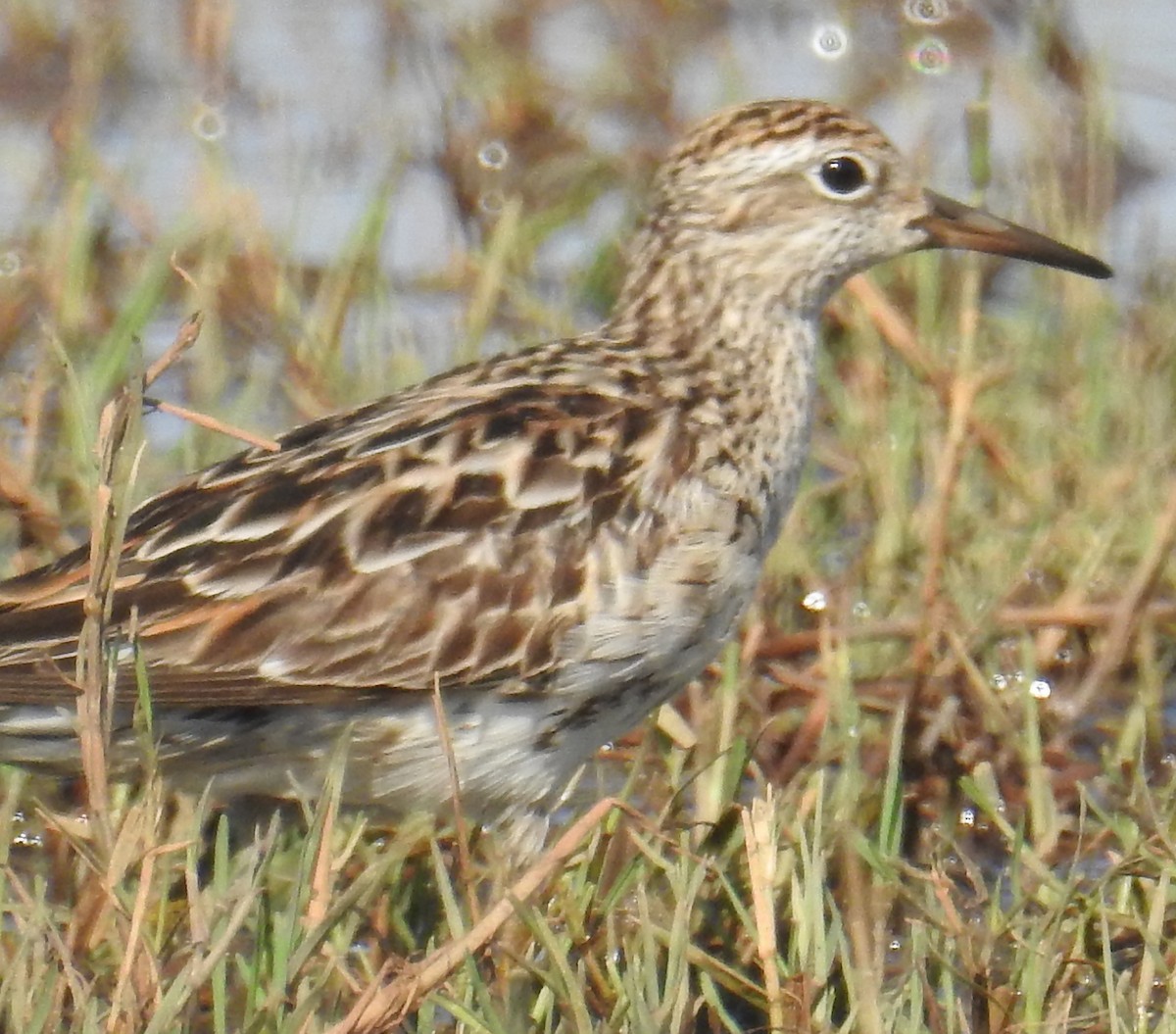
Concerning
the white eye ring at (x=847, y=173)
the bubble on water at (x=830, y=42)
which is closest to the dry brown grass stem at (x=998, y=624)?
the white eye ring at (x=847, y=173)

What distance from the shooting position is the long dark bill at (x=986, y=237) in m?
5.84

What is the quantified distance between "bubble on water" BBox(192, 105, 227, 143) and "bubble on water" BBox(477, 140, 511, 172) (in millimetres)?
896

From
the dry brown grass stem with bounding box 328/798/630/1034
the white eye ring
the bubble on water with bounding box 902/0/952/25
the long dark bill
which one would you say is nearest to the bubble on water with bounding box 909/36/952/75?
the bubble on water with bounding box 902/0/952/25

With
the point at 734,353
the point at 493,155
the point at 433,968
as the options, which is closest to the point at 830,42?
the point at 493,155

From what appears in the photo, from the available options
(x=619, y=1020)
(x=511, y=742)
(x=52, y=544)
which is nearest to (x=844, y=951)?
(x=619, y=1020)

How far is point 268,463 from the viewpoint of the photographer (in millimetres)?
5109

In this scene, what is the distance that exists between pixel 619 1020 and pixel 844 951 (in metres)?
0.40

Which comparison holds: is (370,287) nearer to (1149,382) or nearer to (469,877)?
(1149,382)

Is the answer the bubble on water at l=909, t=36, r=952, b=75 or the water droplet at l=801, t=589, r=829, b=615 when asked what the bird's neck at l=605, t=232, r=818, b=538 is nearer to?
the water droplet at l=801, t=589, r=829, b=615

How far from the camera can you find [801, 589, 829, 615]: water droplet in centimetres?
616

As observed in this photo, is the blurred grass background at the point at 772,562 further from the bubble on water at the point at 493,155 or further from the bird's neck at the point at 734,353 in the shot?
the bird's neck at the point at 734,353

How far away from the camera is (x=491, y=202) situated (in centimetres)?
862

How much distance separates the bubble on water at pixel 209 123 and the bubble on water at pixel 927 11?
8.16ft

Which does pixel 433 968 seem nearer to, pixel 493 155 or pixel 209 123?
pixel 493 155
